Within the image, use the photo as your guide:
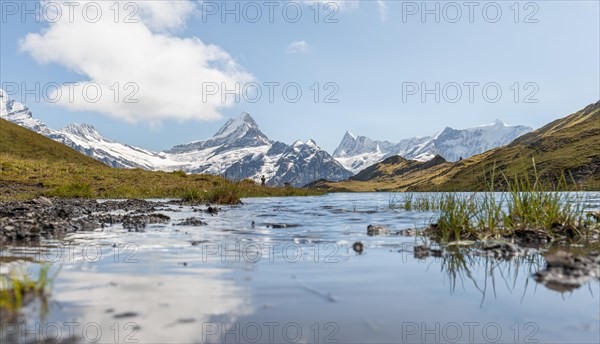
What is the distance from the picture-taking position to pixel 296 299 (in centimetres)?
608

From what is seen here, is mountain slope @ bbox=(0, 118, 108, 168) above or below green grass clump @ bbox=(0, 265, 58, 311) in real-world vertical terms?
above

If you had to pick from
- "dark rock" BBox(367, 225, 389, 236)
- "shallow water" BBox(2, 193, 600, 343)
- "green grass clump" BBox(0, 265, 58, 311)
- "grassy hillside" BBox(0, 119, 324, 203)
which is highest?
"grassy hillside" BBox(0, 119, 324, 203)

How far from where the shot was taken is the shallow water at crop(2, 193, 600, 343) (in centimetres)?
461

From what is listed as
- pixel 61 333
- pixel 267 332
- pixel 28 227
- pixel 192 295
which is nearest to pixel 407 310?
pixel 267 332

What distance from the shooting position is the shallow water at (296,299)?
4613mm

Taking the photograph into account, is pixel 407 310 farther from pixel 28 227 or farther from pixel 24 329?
pixel 28 227

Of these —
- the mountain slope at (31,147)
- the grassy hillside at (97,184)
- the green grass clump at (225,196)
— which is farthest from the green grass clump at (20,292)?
the mountain slope at (31,147)

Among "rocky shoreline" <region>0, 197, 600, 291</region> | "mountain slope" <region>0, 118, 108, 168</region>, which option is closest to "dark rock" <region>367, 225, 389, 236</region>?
"rocky shoreline" <region>0, 197, 600, 291</region>

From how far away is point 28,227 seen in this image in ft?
45.4

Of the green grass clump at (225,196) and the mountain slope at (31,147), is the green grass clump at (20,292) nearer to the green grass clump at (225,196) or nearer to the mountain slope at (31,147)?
the green grass clump at (225,196)

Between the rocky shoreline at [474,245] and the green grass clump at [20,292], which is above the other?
the green grass clump at [20,292]

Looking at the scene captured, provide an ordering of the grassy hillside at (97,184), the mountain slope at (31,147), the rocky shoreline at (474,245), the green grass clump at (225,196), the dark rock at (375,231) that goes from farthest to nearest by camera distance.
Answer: the mountain slope at (31,147) → the grassy hillside at (97,184) → the green grass clump at (225,196) → the dark rock at (375,231) → the rocky shoreline at (474,245)

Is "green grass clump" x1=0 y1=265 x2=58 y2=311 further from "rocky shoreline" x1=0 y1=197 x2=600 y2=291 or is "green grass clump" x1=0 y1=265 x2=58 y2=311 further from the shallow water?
"rocky shoreline" x1=0 y1=197 x2=600 y2=291

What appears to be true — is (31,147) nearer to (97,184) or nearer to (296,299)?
(97,184)
